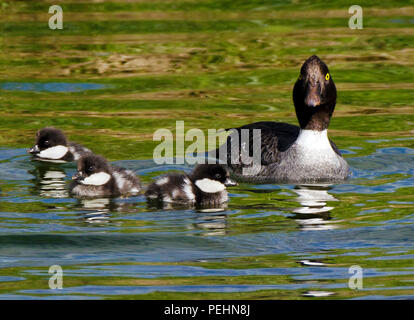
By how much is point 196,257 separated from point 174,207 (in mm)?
1438

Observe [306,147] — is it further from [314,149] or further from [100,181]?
[100,181]

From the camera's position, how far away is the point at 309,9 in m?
19.2

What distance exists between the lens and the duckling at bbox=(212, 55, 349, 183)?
10.4m

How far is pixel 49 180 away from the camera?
10.4m

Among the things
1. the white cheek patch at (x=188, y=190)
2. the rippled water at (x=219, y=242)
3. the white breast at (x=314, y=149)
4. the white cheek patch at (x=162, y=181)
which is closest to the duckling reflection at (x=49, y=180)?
the rippled water at (x=219, y=242)

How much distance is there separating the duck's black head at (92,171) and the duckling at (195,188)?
1.67 feet

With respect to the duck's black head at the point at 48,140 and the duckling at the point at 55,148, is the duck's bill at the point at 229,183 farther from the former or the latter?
the duck's black head at the point at 48,140

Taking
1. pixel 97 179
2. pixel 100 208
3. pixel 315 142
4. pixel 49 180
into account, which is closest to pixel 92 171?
pixel 97 179

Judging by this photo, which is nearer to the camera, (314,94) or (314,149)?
(314,94)

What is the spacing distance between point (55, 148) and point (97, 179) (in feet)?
5.47

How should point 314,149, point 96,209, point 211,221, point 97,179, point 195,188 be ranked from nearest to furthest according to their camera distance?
point 211,221 → point 96,209 → point 195,188 → point 97,179 → point 314,149

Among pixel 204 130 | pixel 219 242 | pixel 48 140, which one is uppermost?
pixel 48 140

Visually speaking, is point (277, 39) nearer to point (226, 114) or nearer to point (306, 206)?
point (226, 114)

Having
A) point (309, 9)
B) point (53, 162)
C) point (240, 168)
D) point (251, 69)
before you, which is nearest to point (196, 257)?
point (240, 168)
